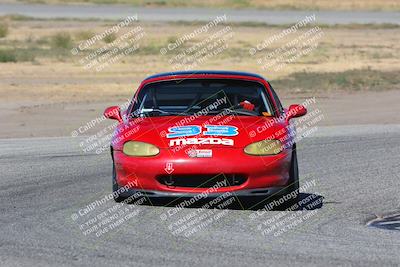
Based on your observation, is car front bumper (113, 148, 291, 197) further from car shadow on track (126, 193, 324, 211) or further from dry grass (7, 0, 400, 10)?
dry grass (7, 0, 400, 10)

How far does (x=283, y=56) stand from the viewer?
37906 mm

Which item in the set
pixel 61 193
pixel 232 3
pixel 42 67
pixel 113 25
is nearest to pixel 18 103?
pixel 42 67

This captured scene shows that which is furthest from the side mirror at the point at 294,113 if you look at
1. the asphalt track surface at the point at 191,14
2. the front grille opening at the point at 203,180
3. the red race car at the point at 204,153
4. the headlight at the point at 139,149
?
→ the asphalt track surface at the point at 191,14

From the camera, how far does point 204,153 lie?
32.8 ft

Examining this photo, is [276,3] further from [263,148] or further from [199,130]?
[263,148]

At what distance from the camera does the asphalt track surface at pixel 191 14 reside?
61.1 metres

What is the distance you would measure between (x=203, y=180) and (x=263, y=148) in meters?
0.68

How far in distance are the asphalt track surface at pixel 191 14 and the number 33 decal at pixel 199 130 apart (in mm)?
48927

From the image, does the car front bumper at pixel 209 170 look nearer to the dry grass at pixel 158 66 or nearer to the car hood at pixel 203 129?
the car hood at pixel 203 129

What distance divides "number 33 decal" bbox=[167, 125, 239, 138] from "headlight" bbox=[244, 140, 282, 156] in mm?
241

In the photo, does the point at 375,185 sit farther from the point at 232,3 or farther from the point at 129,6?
the point at 232,3

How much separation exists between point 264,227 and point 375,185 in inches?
132

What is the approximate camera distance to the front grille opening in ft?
32.7

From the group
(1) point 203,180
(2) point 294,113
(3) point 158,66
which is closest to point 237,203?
(1) point 203,180
